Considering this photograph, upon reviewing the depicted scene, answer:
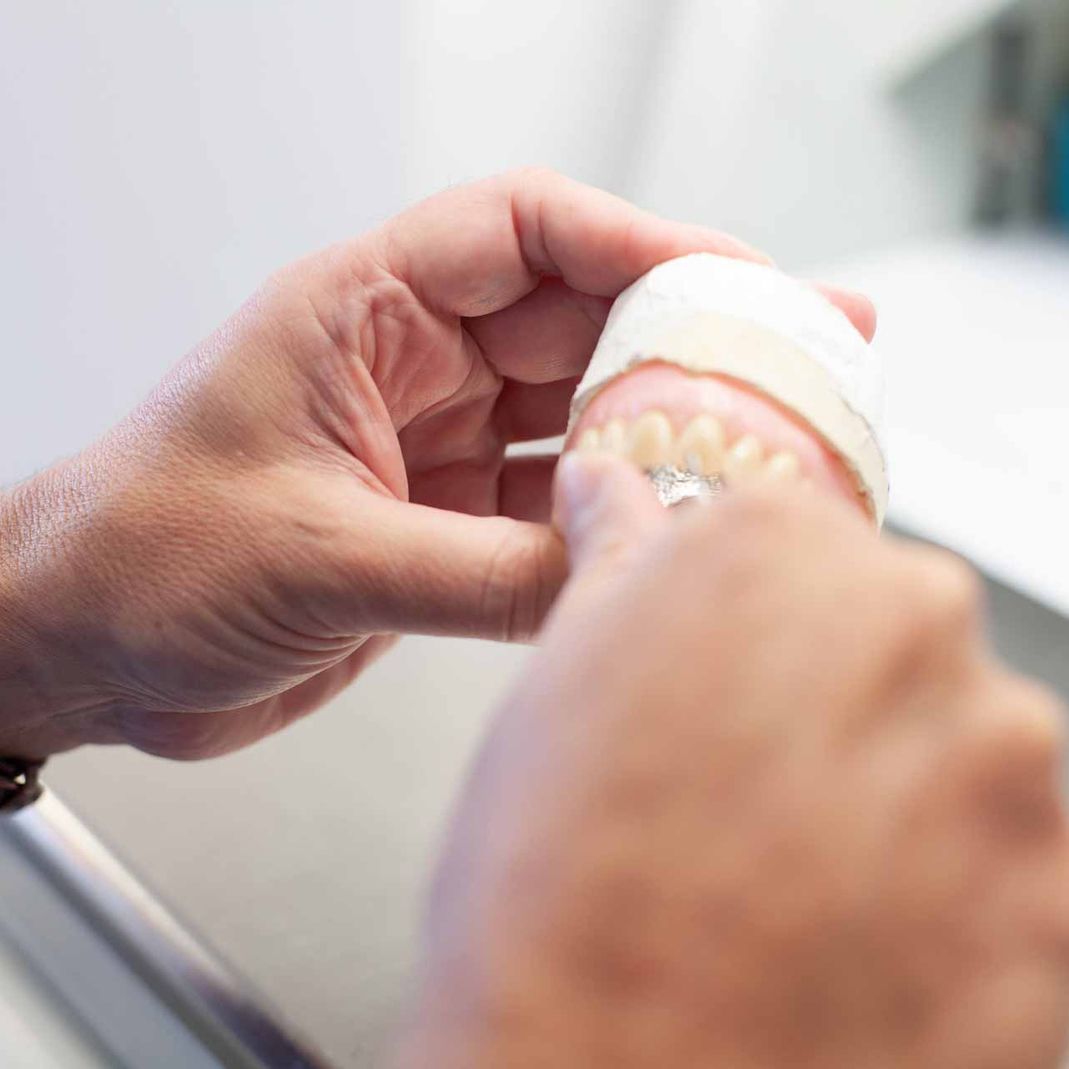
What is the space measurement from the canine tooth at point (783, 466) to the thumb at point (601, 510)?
9 cm

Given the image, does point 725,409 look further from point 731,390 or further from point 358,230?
point 358,230

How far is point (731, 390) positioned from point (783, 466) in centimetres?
4

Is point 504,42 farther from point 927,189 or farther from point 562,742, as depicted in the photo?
point 562,742

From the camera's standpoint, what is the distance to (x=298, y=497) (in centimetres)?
61

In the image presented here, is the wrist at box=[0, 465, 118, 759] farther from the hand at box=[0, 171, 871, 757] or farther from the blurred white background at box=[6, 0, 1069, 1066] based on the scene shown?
the blurred white background at box=[6, 0, 1069, 1066]

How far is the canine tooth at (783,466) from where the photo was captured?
53cm

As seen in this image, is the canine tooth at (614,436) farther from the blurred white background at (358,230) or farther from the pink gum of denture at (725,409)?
the blurred white background at (358,230)

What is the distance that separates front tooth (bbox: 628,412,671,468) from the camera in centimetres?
53

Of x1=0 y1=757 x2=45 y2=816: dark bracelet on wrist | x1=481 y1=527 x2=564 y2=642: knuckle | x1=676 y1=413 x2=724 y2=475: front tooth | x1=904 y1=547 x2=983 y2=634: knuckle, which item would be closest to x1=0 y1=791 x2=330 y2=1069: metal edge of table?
x1=0 y1=757 x2=45 y2=816: dark bracelet on wrist

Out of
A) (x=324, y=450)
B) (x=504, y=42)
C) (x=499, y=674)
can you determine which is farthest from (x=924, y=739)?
(x=504, y=42)

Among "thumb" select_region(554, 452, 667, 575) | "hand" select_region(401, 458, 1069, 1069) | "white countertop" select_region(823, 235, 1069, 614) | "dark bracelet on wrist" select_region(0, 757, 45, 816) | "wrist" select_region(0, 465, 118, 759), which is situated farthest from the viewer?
"white countertop" select_region(823, 235, 1069, 614)

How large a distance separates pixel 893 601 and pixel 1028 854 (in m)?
0.07

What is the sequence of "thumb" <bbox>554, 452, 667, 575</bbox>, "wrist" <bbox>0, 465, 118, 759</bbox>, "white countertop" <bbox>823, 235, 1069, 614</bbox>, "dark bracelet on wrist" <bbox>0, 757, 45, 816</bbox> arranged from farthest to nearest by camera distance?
"white countertop" <bbox>823, 235, 1069, 614</bbox> < "dark bracelet on wrist" <bbox>0, 757, 45, 816</bbox> < "wrist" <bbox>0, 465, 118, 759</bbox> < "thumb" <bbox>554, 452, 667, 575</bbox>

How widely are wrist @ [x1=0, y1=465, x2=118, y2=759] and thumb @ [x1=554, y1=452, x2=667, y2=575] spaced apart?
316 millimetres
